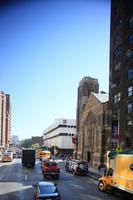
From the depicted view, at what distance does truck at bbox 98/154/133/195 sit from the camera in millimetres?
16766

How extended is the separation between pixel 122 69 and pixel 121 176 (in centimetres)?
2676

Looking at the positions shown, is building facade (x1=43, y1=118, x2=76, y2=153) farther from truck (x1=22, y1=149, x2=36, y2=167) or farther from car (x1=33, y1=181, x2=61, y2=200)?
car (x1=33, y1=181, x2=61, y2=200)

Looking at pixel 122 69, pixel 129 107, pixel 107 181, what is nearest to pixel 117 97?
pixel 129 107

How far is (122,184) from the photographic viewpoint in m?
17.7

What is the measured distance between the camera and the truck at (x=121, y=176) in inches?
660

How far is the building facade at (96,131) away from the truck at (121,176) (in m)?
26.7

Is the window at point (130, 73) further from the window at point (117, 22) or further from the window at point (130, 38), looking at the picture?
the window at point (117, 22)

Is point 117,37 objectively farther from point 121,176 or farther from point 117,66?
point 121,176

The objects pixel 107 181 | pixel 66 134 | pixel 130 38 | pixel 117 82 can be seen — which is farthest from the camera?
pixel 66 134

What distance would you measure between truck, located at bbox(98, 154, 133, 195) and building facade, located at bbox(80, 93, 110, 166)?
26.7 m

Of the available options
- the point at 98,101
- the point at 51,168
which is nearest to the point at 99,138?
the point at 98,101

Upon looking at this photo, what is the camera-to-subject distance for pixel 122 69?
41.2 meters

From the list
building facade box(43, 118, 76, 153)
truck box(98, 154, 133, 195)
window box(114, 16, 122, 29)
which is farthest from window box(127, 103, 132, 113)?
building facade box(43, 118, 76, 153)

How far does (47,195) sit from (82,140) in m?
55.6
